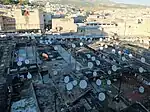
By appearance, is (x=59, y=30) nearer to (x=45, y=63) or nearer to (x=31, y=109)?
(x=45, y=63)

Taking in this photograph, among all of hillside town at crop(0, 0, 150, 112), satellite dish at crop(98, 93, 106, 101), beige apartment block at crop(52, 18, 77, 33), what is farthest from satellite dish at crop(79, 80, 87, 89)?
beige apartment block at crop(52, 18, 77, 33)

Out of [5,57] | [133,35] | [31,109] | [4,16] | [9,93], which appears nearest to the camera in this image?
[31,109]

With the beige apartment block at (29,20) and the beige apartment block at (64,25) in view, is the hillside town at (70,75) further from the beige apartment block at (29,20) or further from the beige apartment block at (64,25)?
the beige apartment block at (29,20)

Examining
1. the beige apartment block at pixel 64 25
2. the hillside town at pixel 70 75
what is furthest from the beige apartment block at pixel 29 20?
the beige apartment block at pixel 64 25

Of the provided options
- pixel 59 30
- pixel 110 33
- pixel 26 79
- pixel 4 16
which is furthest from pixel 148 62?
pixel 4 16

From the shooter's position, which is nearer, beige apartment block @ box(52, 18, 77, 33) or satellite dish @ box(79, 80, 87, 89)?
satellite dish @ box(79, 80, 87, 89)

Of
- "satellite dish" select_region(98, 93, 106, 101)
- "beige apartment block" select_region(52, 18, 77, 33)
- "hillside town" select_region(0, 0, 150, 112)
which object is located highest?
"beige apartment block" select_region(52, 18, 77, 33)

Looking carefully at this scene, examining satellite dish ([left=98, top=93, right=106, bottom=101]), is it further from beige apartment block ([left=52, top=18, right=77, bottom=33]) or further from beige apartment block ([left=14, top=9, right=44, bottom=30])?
beige apartment block ([left=14, top=9, right=44, bottom=30])
